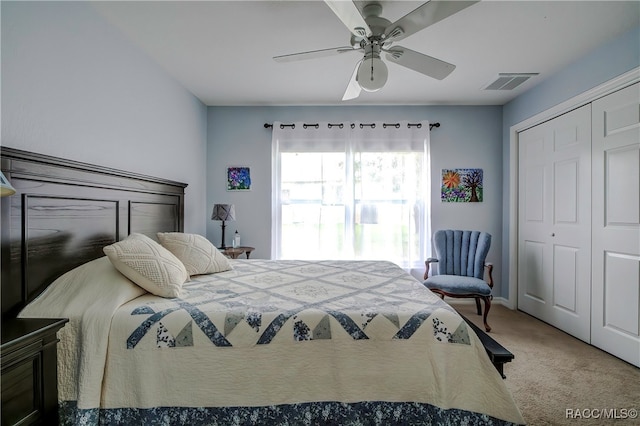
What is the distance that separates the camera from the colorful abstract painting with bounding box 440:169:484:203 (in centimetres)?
383

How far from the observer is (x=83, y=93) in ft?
6.22

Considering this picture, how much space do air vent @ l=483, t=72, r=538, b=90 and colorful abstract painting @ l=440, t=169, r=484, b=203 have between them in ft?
3.42

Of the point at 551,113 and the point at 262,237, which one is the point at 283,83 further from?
the point at 551,113

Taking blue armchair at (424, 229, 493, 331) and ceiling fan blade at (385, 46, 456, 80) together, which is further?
blue armchair at (424, 229, 493, 331)

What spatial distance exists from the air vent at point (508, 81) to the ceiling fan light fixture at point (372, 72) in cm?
184

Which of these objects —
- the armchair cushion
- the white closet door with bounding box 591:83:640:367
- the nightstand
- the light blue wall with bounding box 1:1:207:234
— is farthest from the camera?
the armchair cushion

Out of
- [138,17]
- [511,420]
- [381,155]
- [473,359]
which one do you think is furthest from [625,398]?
[138,17]

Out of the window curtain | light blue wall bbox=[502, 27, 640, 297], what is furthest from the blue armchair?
light blue wall bbox=[502, 27, 640, 297]

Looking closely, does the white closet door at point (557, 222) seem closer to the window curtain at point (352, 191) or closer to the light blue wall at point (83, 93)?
the window curtain at point (352, 191)

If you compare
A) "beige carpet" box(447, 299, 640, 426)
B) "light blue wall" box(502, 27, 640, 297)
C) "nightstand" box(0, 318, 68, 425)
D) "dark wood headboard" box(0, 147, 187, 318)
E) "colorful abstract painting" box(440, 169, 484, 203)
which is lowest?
"beige carpet" box(447, 299, 640, 426)

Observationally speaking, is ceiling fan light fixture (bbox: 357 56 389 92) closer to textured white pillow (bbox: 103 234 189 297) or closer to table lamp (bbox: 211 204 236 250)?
textured white pillow (bbox: 103 234 189 297)

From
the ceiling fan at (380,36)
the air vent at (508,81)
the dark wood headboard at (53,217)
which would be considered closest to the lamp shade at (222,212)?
the dark wood headboard at (53,217)

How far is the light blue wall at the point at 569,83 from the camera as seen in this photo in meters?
2.28

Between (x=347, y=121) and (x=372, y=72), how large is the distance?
6.47 ft
